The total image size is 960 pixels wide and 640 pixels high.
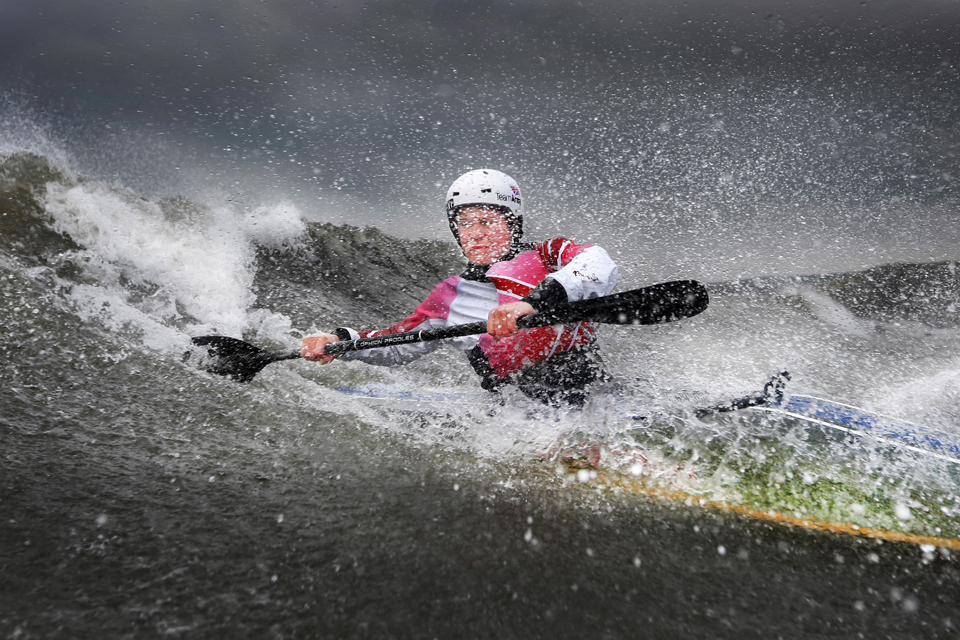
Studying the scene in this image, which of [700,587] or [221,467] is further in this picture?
[221,467]

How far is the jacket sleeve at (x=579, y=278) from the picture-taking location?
2.29 meters

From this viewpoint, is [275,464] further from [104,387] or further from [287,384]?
[287,384]

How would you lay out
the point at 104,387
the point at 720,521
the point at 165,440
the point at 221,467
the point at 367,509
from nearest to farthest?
the point at 367,509 < the point at 720,521 < the point at 221,467 < the point at 165,440 < the point at 104,387

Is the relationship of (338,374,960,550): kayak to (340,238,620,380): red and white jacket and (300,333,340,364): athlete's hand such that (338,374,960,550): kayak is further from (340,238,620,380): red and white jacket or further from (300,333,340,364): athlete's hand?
(300,333,340,364): athlete's hand

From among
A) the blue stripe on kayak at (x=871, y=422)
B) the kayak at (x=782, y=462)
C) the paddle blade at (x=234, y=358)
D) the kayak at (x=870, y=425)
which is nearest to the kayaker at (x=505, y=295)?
the kayak at (x=782, y=462)

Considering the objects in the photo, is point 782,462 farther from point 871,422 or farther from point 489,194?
point 489,194

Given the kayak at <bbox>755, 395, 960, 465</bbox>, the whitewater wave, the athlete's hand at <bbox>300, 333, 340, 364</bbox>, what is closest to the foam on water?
the whitewater wave

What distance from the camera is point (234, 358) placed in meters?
3.54

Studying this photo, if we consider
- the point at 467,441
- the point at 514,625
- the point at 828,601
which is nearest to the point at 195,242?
the point at 467,441

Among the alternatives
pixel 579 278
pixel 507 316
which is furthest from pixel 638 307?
pixel 507 316

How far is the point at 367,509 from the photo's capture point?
6.58 ft

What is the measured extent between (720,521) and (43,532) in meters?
2.58

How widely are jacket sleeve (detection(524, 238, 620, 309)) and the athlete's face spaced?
0.50m

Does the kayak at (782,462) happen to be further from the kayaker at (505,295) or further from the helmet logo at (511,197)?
the helmet logo at (511,197)
